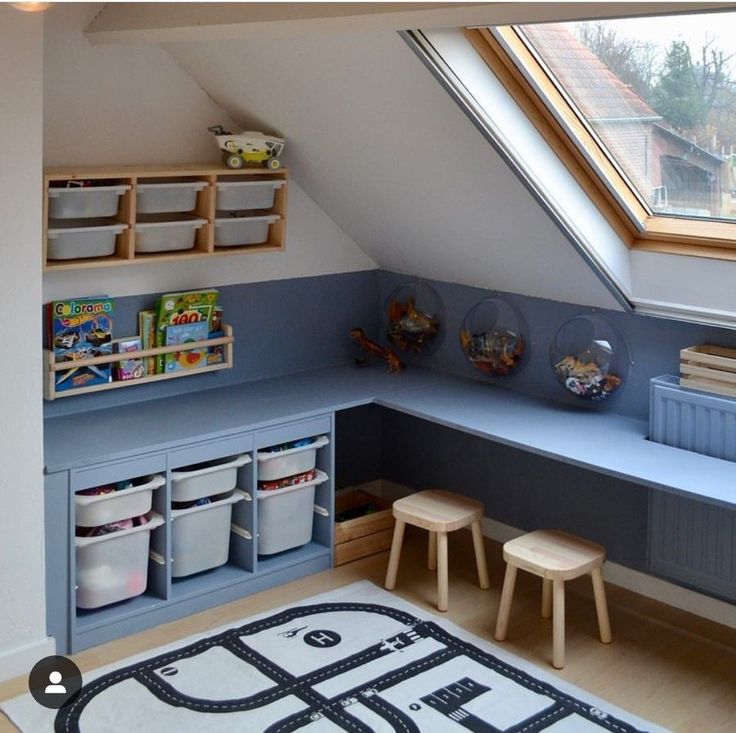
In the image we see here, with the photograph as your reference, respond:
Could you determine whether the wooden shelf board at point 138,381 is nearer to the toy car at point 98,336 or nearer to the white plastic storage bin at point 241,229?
the toy car at point 98,336

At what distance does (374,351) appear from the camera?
4.49 metres

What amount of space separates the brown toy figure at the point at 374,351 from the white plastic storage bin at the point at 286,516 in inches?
23.2

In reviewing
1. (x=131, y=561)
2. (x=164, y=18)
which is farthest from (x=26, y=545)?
(x=164, y=18)

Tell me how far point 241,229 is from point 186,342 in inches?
17.8

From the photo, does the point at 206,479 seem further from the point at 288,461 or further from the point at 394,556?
the point at 394,556

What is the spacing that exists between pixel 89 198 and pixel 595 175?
5.25 ft

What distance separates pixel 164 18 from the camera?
295 centimetres

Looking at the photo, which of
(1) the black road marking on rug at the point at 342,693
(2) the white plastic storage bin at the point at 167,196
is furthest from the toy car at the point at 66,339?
(1) the black road marking on rug at the point at 342,693

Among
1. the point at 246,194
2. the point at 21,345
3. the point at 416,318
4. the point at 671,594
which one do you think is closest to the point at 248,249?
the point at 246,194

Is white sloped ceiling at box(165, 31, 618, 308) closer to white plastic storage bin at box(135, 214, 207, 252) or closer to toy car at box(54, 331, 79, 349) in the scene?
white plastic storage bin at box(135, 214, 207, 252)

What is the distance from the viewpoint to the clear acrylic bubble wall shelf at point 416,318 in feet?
14.5

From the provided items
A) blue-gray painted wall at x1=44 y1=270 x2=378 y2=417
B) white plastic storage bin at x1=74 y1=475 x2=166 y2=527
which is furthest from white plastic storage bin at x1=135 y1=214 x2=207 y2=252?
white plastic storage bin at x1=74 y1=475 x2=166 y2=527

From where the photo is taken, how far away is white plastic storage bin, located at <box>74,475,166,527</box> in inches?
135

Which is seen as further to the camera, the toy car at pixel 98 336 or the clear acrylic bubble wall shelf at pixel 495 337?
the clear acrylic bubble wall shelf at pixel 495 337
